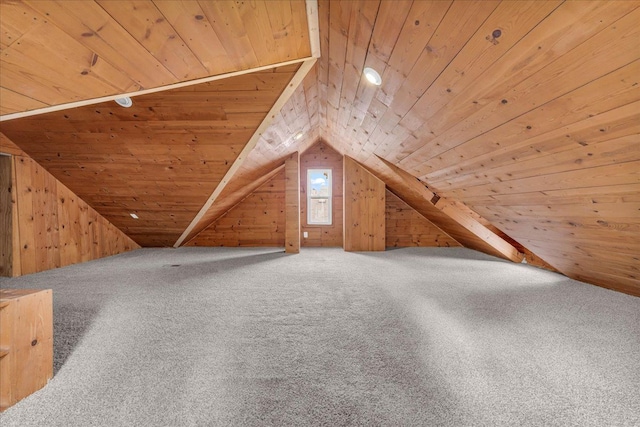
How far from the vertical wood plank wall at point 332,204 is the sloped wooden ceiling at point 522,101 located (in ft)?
9.33

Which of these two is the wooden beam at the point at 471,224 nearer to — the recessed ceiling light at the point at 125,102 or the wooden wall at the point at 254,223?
the wooden wall at the point at 254,223

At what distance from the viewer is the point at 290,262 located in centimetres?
383

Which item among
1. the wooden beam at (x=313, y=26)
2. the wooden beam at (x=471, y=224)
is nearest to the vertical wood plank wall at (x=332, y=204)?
the wooden beam at (x=471, y=224)

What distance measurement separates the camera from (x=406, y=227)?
537 centimetres

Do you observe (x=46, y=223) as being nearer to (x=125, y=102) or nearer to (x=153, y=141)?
(x=153, y=141)

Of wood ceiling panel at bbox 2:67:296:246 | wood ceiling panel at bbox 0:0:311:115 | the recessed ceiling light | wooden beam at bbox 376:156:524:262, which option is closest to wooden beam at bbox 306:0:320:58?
wood ceiling panel at bbox 0:0:311:115

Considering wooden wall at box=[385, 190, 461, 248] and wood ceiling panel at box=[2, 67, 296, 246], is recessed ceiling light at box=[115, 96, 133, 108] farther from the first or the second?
wooden wall at box=[385, 190, 461, 248]

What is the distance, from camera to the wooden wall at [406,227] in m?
5.31

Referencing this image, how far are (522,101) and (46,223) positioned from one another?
4660 millimetres

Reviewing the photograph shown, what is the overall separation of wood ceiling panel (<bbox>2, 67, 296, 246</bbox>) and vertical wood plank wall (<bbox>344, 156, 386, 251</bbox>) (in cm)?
244

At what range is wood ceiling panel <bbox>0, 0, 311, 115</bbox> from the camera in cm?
86

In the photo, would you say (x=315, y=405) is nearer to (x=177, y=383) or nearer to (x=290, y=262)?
(x=177, y=383)

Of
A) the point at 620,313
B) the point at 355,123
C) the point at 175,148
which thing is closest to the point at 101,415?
the point at 175,148

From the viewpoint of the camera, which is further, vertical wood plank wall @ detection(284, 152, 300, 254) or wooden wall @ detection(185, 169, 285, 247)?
wooden wall @ detection(185, 169, 285, 247)
